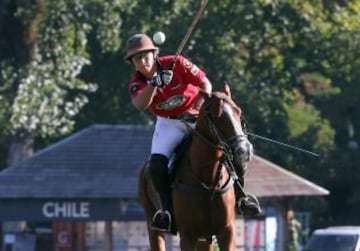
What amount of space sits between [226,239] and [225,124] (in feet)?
4.09

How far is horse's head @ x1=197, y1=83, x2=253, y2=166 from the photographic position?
1188 cm

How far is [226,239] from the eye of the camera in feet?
42.2

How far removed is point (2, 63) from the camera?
40.1m

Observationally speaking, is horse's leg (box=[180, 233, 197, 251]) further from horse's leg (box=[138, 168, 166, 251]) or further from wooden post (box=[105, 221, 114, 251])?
wooden post (box=[105, 221, 114, 251])

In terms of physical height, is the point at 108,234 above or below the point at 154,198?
above

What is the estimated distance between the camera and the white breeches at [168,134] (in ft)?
43.2

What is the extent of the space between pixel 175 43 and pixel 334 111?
732 centimetres

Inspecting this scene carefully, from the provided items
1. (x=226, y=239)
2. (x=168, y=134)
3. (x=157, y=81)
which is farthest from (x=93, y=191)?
(x=157, y=81)

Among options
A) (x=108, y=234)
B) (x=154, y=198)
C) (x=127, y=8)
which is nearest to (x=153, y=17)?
(x=127, y=8)

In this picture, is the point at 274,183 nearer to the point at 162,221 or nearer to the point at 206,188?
the point at 162,221

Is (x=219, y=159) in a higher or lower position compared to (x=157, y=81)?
lower

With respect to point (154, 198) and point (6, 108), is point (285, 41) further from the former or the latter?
point (154, 198)

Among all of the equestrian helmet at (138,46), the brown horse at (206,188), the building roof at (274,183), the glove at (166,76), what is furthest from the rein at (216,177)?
the building roof at (274,183)

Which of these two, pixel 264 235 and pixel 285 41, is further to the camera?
pixel 285 41
